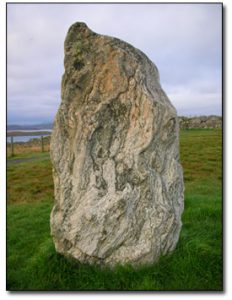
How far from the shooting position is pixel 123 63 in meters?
5.59

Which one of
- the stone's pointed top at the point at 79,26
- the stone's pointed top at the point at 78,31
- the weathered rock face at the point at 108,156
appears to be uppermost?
the stone's pointed top at the point at 79,26

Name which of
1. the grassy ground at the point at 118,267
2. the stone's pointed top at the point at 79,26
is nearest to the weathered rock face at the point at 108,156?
the stone's pointed top at the point at 79,26

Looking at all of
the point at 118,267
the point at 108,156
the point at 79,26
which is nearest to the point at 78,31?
the point at 79,26

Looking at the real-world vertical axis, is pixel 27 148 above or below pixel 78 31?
below

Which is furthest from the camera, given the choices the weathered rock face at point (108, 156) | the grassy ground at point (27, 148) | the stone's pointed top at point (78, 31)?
A: the grassy ground at point (27, 148)

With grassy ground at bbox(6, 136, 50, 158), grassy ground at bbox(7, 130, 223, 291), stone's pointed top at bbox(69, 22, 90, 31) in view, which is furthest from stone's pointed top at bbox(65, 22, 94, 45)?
grassy ground at bbox(6, 136, 50, 158)

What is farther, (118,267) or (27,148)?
(27,148)

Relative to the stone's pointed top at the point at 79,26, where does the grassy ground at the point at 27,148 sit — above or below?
below

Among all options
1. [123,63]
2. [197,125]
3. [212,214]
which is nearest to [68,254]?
[123,63]

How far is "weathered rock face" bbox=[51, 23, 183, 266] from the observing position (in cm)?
559

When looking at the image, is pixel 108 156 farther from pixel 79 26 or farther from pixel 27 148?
pixel 27 148

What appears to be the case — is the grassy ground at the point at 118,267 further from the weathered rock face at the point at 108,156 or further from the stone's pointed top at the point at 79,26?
the stone's pointed top at the point at 79,26

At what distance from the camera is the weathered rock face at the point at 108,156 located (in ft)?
18.4

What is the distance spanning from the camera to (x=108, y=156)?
5.73 meters
